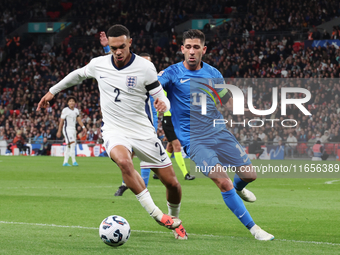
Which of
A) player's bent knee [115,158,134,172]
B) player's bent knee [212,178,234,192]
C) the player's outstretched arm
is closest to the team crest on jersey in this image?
Result: the player's outstretched arm

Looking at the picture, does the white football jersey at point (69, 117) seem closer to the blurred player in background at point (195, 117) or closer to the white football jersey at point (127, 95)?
the blurred player in background at point (195, 117)

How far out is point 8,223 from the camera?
6980 mm

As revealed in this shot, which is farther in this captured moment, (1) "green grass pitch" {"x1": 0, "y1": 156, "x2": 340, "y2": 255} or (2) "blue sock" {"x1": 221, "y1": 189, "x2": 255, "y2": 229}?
(2) "blue sock" {"x1": 221, "y1": 189, "x2": 255, "y2": 229}

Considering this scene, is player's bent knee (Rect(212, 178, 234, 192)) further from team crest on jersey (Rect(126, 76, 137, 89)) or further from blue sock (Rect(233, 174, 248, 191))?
team crest on jersey (Rect(126, 76, 137, 89))

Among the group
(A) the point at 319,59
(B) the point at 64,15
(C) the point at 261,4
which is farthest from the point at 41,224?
(B) the point at 64,15

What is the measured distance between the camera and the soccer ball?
17.5 feet

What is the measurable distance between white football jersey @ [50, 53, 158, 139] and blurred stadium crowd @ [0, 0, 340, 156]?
18533mm

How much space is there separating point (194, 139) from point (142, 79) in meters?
1.04

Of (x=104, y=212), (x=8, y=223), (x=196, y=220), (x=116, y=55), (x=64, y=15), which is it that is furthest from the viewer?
(x=64, y=15)

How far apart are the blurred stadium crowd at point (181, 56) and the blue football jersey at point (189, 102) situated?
17749mm

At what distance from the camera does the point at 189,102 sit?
664 centimetres

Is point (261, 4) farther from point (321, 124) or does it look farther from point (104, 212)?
point (104, 212)

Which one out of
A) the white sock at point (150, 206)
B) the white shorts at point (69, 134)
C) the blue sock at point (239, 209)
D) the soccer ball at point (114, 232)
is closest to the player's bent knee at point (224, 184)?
the blue sock at point (239, 209)

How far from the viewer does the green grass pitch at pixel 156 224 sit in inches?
213
